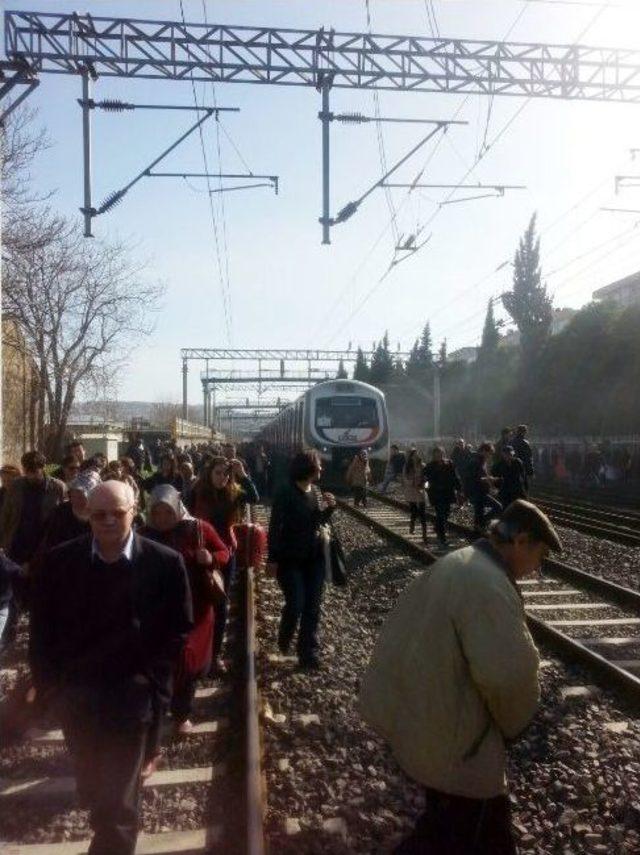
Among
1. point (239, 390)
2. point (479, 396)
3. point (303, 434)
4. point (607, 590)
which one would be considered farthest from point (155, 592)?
point (239, 390)

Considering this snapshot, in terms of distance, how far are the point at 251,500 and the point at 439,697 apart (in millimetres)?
7468

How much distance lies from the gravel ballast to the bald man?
1315 mm

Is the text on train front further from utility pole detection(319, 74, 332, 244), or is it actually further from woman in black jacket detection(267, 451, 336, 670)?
woman in black jacket detection(267, 451, 336, 670)

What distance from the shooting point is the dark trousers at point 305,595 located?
7750 mm

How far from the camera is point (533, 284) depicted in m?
61.7

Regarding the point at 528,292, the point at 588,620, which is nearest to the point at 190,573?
the point at 588,620

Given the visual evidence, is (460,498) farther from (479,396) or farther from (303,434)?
(479,396)

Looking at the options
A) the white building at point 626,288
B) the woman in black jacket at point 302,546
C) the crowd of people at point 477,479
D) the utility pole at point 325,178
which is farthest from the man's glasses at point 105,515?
the white building at point 626,288

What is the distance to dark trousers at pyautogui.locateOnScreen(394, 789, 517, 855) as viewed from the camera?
290cm

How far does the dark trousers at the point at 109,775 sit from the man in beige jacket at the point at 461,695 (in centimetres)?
111

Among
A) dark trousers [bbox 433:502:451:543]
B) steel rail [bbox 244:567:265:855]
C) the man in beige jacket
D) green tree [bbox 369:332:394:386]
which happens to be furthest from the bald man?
green tree [bbox 369:332:394:386]

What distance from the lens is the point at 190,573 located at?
5.77 m

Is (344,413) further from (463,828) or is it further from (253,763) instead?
(463,828)

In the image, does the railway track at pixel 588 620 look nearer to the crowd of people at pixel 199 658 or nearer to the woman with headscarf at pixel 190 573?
the woman with headscarf at pixel 190 573
